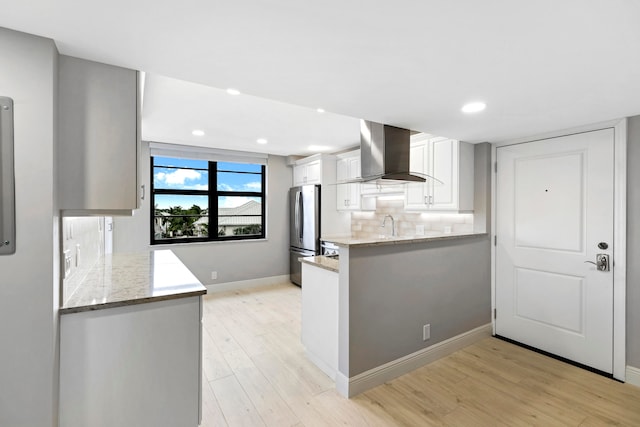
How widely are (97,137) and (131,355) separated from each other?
3.53 feet

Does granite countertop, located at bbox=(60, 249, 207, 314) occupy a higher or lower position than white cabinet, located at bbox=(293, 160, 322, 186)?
lower

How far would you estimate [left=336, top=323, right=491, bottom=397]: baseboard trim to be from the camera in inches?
90.1

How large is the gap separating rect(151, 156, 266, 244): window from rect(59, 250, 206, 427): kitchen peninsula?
3.13 meters

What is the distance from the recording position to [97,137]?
58.7 inches

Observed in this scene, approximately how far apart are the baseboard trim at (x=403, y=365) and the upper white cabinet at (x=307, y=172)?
9.58 feet

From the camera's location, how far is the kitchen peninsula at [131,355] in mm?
1414

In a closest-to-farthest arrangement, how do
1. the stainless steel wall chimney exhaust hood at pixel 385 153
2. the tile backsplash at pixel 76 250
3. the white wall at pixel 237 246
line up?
the tile backsplash at pixel 76 250 → the stainless steel wall chimney exhaust hood at pixel 385 153 → the white wall at pixel 237 246

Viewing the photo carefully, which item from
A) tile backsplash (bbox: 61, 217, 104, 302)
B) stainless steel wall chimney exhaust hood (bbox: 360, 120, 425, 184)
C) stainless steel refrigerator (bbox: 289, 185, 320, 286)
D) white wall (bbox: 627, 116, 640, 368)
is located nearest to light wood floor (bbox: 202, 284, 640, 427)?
white wall (bbox: 627, 116, 640, 368)

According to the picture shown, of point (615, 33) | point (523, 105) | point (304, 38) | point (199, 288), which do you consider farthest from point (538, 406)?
point (304, 38)

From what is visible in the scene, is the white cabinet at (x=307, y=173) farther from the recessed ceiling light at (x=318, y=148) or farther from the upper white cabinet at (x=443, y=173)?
the upper white cabinet at (x=443, y=173)

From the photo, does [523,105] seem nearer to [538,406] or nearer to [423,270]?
[423,270]

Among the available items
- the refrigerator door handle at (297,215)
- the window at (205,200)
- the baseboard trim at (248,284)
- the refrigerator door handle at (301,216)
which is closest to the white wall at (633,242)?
the refrigerator door handle at (301,216)

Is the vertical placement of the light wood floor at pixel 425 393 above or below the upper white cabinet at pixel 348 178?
below

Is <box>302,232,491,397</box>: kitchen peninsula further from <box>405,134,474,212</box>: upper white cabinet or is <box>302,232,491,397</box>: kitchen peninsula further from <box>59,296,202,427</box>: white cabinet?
<box>59,296,202,427</box>: white cabinet
